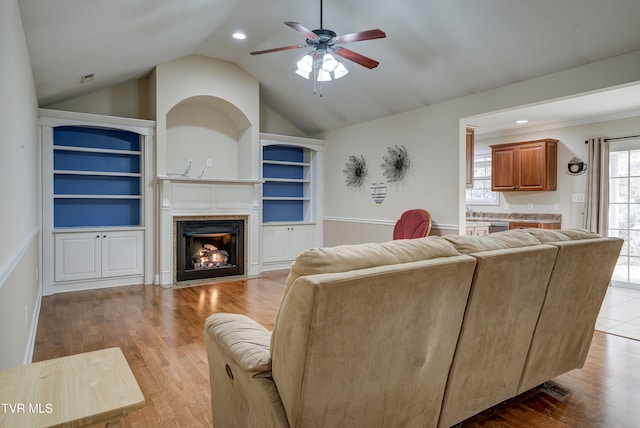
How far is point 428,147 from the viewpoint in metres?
5.19

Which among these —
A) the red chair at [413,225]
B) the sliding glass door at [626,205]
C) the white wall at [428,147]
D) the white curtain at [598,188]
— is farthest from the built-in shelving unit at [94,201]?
the sliding glass door at [626,205]

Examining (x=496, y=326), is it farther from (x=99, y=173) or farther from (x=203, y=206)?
(x=99, y=173)

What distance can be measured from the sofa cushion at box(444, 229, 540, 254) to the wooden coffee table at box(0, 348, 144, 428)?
1424mm

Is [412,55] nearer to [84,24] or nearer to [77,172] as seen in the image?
[84,24]

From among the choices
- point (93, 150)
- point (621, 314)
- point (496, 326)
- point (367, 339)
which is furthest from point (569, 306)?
point (93, 150)

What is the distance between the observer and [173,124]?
5.98 metres

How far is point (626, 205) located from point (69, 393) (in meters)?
6.94

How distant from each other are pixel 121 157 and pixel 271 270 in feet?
9.61

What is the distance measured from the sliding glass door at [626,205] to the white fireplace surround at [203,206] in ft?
17.6

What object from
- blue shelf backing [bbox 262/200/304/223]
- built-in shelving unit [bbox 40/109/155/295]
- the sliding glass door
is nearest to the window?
the sliding glass door

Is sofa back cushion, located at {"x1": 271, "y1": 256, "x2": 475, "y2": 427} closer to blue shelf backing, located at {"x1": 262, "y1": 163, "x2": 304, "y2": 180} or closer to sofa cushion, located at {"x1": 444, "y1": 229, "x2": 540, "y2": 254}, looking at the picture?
sofa cushion, located at {"x1": 444, "y1": 229, "x2": 540, "y2": 254}

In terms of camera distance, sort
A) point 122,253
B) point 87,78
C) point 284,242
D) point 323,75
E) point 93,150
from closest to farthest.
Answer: point 323,75 → point 87,78 → point 93,150 → point 122,253 → point 284,242

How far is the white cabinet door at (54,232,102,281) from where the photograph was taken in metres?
4.89

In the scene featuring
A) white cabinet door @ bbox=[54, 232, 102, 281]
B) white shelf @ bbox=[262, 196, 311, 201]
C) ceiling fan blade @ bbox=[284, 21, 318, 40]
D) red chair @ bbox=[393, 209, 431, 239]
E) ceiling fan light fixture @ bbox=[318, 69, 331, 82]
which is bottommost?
white cabinet door @ bbox=[54, 232, 102, 281]
